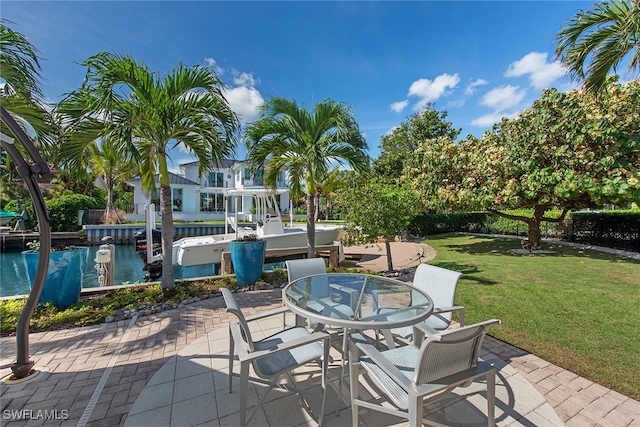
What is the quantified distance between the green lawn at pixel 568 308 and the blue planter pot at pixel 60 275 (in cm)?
651

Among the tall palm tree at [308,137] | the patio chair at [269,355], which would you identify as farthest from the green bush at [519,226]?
the patio chair at [269,355]

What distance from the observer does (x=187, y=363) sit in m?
3.12

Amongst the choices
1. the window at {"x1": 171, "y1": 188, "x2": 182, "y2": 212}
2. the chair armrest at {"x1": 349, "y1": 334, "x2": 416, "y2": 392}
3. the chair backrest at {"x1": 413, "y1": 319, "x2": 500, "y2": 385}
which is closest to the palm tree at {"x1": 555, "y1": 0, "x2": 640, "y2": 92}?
the chair backrest at {"x1": 413, "y1": 319, "x2": 500, "y2": 385}

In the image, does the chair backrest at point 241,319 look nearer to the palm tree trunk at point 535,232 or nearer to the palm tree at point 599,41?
the palm tree at point 599,41

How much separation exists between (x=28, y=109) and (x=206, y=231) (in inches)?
626

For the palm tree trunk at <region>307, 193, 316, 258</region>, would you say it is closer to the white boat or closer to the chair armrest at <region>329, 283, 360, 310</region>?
the white boat

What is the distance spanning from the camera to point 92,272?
35.2 feet

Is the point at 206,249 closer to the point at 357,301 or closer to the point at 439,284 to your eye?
the point at 357,301

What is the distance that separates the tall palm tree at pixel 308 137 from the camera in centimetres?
656

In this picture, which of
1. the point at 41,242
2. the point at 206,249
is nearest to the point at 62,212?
the point at 206,249

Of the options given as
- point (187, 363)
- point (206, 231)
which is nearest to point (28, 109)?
point (187, 363)

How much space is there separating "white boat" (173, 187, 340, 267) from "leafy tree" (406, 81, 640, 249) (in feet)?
19.5

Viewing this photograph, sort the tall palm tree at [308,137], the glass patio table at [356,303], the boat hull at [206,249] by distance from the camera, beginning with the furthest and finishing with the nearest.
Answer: the boat hull at [206,249] < the tall palm tree at [308,137] < the glass patio table at [356,303]

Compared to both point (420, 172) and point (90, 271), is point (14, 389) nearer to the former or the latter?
point (90, 271)
